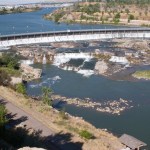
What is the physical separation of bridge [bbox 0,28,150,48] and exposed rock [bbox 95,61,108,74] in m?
10.7

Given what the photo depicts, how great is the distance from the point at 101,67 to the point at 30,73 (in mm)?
9527

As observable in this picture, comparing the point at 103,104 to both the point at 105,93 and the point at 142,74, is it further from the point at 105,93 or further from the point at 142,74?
the point at 142,74

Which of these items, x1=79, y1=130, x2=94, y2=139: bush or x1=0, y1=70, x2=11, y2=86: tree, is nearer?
x1=79, y1=130, x2=94, y2=139: bush

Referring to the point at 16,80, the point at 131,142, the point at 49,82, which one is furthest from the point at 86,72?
the point at 131,142

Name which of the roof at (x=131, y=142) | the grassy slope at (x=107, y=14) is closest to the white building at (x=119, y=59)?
the roof at (x=131, y=142)

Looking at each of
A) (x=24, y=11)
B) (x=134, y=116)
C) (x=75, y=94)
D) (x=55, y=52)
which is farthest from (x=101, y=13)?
(x=134, y=116)

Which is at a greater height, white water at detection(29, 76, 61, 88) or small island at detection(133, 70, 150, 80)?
small island at detection(133, 70, 150, 80)

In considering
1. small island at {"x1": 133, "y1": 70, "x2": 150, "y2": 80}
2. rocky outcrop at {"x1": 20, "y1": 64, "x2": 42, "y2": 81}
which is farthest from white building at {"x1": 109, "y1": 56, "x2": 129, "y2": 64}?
rocky outcrop at {"x1": 20, "y1": 64, "x2": 42, "y2": 81}

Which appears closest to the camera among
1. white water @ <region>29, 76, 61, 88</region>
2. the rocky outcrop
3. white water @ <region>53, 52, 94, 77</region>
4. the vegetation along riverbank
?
the vegetation along riverbank

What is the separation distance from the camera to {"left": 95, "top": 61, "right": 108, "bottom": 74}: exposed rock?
54125mm

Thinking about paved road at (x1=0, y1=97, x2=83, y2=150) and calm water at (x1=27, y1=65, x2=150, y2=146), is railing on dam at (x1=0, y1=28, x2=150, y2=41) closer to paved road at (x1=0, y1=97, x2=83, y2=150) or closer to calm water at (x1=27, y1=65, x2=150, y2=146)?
calm water at (x1=27, y1=65, x2=150, y2=146)

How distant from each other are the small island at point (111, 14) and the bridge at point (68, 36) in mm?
28207

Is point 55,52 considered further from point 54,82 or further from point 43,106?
point 43,106

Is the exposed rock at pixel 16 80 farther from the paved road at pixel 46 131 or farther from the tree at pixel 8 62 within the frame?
the paved road at pixel 46 131
